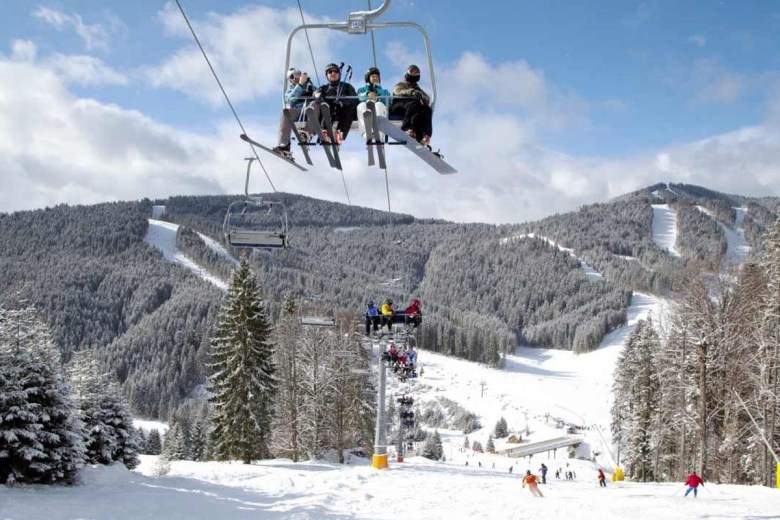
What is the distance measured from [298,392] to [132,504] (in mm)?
18783

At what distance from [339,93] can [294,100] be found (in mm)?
780

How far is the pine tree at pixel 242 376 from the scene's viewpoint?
24.2m

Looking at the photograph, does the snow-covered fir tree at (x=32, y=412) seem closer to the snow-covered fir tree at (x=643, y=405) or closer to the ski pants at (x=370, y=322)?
the ski pants at (x=370, y=322)

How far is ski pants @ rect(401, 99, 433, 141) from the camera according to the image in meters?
8.80

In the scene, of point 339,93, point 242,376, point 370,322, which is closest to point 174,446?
point 242,376

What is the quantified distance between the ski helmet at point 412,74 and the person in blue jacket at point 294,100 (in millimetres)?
1679

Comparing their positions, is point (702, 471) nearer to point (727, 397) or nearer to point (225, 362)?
point (727, 397)

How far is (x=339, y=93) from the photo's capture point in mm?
9164

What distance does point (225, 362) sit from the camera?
25.3 m

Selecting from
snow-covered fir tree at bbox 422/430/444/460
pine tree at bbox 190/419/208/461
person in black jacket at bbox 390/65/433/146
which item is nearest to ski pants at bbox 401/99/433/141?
person in black jacket at bbox 390/65/433/146

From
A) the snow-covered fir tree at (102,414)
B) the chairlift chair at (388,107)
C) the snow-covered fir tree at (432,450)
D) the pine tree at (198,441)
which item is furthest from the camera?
the snow-covered fir tree at (432,450)

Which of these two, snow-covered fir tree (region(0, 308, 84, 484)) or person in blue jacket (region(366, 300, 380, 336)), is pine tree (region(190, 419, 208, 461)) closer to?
person in blue jacket (region(366, 300, 380, 336))

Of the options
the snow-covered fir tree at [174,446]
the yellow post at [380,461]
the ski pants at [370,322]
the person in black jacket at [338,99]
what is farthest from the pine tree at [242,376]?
the snow-covered fir tree at [174,446]

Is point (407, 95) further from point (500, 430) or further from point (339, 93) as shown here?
point (500, 430)
